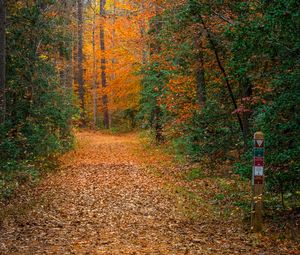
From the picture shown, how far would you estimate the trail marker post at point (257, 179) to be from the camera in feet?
23.3

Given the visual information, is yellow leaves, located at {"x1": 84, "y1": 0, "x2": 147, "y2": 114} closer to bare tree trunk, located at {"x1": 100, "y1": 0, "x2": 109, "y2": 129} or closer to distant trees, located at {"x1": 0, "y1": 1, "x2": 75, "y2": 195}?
bare tree trunk, located at {"x1": 100, "y1": 0, "x2": 109, "y2": 129}

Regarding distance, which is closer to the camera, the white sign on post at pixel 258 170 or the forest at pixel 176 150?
the forest at pixel 176 150

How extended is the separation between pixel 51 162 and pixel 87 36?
27328 millimetres

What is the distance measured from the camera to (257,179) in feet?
23.6

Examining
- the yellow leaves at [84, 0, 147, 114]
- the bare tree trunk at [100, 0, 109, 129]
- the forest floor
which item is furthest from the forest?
the bare tree trunk at [100, 0, 109, 129]

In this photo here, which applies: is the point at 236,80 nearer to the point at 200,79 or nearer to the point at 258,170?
the point at 200,79

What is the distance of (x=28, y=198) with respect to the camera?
10.1 m

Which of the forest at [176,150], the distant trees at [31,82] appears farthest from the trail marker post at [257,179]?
the distant trees at [31,82]

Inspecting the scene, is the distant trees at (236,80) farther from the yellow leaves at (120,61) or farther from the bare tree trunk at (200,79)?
the yellow leaves at (120,61)

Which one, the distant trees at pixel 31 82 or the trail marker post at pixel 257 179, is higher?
the distant trees at pixel 31 82

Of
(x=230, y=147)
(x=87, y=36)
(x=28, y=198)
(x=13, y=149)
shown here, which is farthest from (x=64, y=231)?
(x=87, y=36)

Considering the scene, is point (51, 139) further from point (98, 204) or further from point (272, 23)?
point (272, 23)

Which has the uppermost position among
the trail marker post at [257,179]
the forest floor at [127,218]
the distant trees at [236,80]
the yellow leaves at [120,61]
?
the yellow leaves at [120,61]

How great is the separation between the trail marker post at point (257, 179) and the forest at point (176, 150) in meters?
0.10
